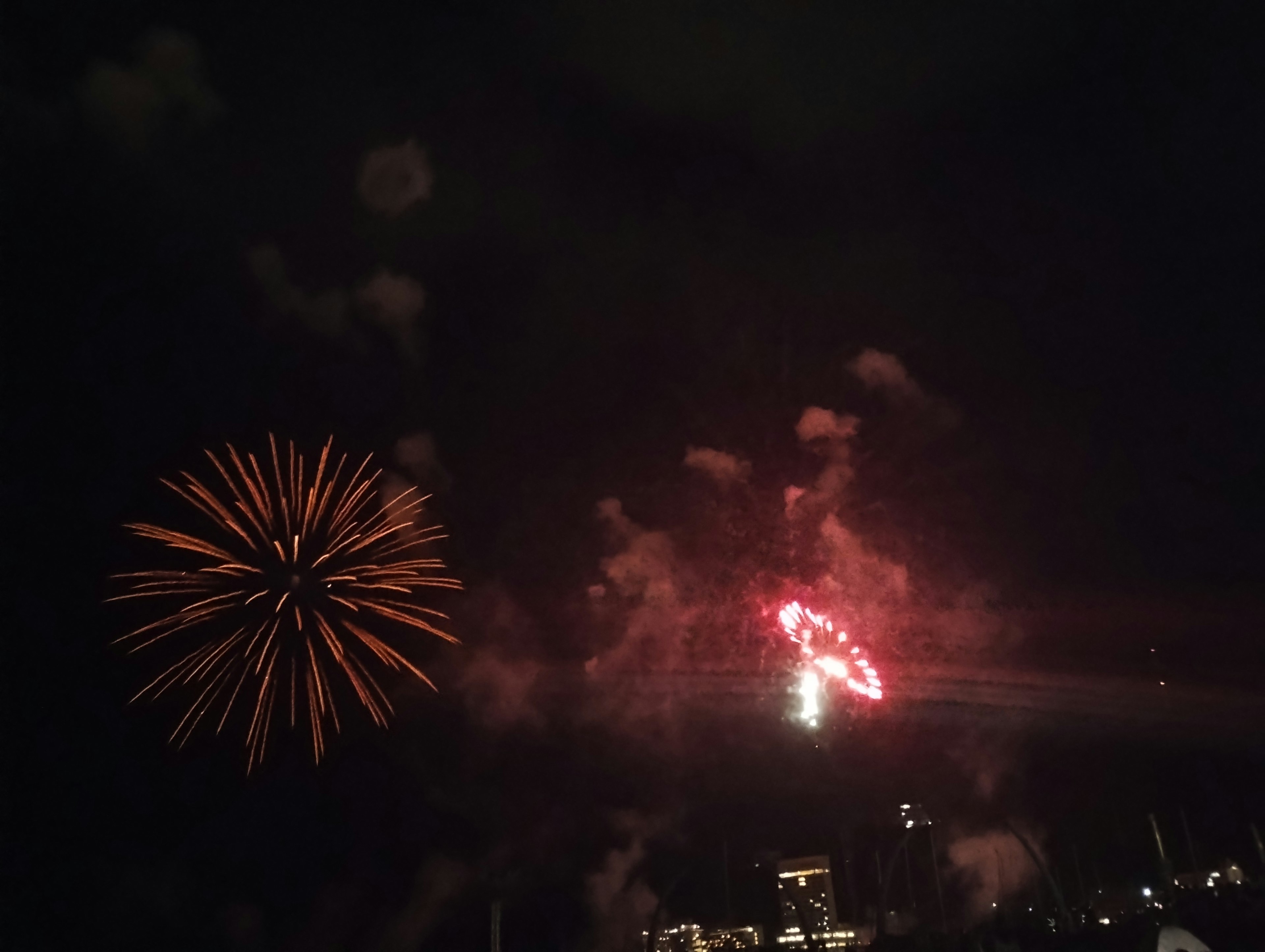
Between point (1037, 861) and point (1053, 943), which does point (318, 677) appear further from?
point (1037, 861)

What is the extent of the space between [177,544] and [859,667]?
27941 millimetres

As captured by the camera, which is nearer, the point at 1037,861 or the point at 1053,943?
the point at 1053,943

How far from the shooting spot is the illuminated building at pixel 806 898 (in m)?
172

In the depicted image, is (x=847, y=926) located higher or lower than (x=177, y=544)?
lower

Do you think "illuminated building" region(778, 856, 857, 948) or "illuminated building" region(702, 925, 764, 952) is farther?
"illuminated building" region(778, 856, 857, 948)

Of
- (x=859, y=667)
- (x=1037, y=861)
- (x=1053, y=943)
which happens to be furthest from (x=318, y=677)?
(x=1037, y=861)

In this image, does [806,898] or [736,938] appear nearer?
[736,938]

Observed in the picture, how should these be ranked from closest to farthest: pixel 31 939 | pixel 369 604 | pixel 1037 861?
pixel 369 604 < pixel 31 939 < pixel 1037 861

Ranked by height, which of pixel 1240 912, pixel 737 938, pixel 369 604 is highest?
pixel 369 604

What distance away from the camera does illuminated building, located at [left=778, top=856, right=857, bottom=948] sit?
17212 cm

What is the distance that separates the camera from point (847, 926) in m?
154

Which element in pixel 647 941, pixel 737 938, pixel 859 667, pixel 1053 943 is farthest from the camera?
pixel 737 938

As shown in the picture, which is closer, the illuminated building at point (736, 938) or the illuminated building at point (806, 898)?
the illuminated building at point (736, 938)

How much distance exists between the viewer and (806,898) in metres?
180
